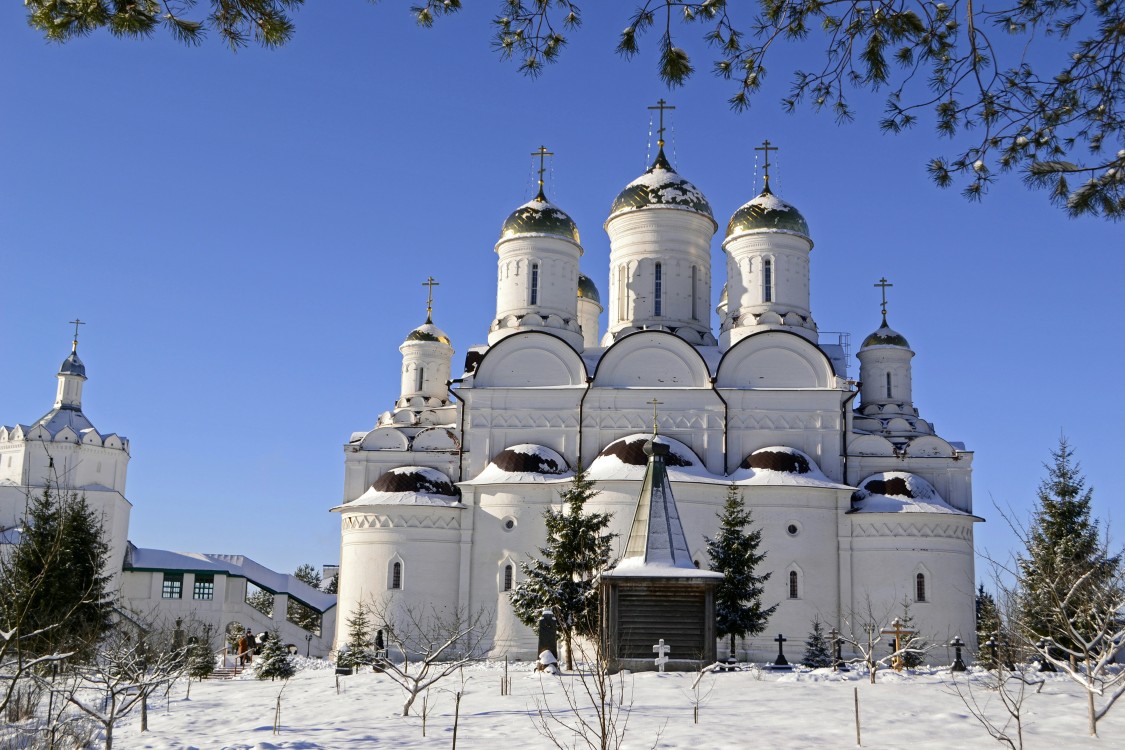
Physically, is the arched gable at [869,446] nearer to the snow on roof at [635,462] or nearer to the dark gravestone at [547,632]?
the snow on roof at [635,462]

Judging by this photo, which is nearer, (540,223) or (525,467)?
(525,467)

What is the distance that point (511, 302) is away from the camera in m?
29.2

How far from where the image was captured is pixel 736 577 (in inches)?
891

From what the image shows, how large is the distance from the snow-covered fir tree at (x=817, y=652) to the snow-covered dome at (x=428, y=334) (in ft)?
42.3

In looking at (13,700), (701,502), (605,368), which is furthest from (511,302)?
(13,700)

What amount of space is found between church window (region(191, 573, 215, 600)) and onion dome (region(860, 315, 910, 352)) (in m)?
20.1

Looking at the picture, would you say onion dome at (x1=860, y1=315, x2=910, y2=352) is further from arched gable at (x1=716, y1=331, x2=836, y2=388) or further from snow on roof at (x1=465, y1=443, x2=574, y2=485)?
snow on roof at (x1=465, y1=443, x2=574, y2=485)

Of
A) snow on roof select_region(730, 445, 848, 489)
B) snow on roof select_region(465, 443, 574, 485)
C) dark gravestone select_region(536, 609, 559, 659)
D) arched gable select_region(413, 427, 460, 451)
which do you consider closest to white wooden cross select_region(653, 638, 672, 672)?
dark gravestone select_region(536, 609, 559, 659)

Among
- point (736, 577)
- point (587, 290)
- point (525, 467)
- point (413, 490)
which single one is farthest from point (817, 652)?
point (587, 290)

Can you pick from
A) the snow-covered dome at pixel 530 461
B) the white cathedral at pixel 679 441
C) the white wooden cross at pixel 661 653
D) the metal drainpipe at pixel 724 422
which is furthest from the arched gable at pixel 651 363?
the white wooden cross at pixel 661 653

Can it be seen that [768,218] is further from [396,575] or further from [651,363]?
[396,575]

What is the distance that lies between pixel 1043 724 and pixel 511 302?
18.3 metres

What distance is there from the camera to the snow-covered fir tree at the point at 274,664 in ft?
63.9

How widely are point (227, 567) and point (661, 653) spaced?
22.7 metres
